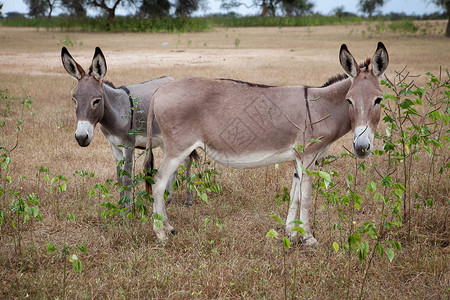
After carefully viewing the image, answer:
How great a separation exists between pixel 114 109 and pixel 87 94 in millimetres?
462

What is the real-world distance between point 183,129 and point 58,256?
170 centimetres

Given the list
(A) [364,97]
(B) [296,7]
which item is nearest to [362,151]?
(A) [364,97]

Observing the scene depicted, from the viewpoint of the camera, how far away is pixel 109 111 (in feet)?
14.7

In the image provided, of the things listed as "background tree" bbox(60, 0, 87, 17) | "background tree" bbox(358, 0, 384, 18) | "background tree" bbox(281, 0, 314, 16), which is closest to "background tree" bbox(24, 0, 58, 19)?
"background tree" bbox(60, 0, 87, 17)

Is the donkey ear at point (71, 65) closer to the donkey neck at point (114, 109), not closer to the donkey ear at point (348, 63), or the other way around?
the donkey neck at point (114, 109)

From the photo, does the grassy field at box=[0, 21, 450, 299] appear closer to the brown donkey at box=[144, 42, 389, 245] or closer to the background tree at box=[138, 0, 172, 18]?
the brown donkey at box=[144, 42, 389, 245]

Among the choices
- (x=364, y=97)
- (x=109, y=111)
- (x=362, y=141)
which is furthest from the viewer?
(x=109, y=111)

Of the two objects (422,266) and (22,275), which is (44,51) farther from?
(422,266)

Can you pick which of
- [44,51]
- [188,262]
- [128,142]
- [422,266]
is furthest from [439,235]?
[44,51]

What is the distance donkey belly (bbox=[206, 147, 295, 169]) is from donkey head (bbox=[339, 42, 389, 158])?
723 millimetres

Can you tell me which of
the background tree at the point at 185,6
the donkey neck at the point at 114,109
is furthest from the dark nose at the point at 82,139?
the background tree at the point at 185,6

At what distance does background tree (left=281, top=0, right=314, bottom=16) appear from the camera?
2395 inches

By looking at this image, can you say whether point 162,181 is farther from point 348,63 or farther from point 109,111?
point 348,63

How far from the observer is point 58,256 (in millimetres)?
3588
